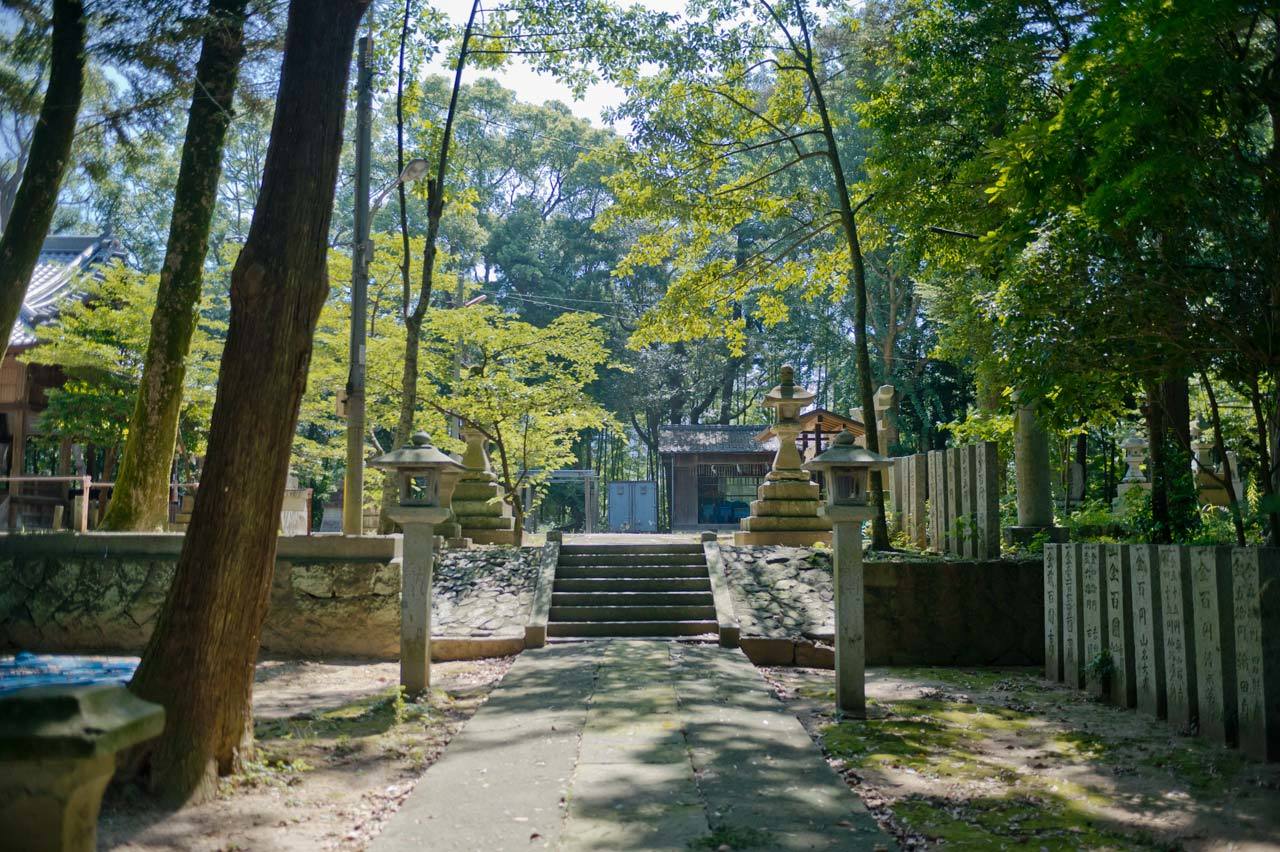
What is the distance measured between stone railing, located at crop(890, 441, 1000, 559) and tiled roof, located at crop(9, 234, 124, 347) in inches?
638

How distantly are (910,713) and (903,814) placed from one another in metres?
2.87

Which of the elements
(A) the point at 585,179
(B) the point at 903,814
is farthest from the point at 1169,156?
(A) the point at 585,179

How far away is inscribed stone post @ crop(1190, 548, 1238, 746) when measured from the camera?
6078 mm

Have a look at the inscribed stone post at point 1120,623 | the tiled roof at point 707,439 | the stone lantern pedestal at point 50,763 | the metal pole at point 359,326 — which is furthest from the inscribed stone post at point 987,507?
the tiled roof at point 707,439

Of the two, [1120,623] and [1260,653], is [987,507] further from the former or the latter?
[1260,653]

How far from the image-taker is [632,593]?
11.6 meters

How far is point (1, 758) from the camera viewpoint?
98.7 inches

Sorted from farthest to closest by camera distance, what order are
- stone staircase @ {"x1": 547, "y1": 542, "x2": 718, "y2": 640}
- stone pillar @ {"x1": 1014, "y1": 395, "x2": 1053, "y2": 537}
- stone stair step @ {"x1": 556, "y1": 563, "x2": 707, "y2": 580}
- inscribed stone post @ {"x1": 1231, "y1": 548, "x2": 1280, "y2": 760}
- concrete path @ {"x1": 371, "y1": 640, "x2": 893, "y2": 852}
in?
stone stair step @ {"x1": 556, "y1": 563, "x2": 707, "y2": 580} < stone pillar @ {"x1": 1014, "y1": 395, "x2": 1053, "y2": 537} < stone staircase @ {"x1": 547, "y1": 542, "x2": 718, "y2": 640} < inscribed stone post @ {"x1": 1231, "y1": 548, "x2": 1280, "y2": 760} < concrete path @ {"x1": 371, "y1": 640, "x2": 893, "y2": 852}

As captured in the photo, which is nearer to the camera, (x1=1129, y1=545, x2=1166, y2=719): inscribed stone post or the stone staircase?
(x1=1129, y1=545, x2=1166, y2=719): inscribed stone post

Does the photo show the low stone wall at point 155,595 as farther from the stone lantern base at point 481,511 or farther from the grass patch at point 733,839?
the grass patch at point 733,839

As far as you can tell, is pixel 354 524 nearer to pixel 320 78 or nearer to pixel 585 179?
pixel 320 78

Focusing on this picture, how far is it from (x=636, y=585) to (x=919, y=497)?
4271 millimetres

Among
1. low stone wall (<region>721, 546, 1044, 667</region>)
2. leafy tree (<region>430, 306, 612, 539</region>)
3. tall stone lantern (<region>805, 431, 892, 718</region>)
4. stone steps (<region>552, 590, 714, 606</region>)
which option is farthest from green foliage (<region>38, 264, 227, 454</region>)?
tall stone lantern (<region>805, 431, 892, 718</region>)

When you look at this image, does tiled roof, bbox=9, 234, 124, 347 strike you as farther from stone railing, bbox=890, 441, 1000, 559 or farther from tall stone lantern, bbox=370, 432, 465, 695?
stone railing, bbox=890, 441, 1000, 559
